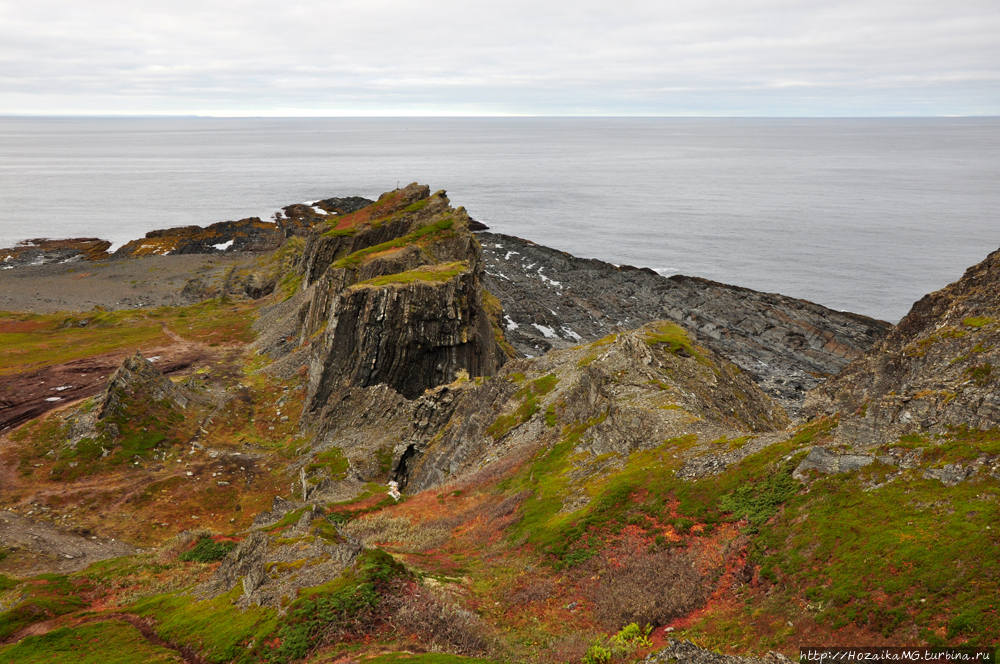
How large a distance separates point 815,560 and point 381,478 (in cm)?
3067

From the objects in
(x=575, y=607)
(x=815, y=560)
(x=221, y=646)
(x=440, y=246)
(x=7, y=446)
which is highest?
(x=440, y=246)

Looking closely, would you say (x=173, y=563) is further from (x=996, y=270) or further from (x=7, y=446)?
(x=996, y=270)

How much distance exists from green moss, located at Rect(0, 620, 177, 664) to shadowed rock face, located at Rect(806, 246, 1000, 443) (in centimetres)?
2333

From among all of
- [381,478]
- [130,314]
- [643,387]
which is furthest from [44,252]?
[643,387]

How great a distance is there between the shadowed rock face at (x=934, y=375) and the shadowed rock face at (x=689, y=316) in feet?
110

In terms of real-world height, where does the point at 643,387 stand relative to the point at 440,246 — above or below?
below

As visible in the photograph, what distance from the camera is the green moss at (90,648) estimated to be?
17786 mm

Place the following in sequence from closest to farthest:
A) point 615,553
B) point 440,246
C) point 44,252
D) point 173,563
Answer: point 615,553, point 173,563, point 440,246, point 44,252

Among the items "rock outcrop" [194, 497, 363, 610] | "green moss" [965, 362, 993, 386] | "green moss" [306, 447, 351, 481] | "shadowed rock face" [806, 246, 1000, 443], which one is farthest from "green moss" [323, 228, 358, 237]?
"green moss" [965, 362, 993, 386]

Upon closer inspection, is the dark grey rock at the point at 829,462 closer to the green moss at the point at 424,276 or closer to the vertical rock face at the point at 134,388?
the green moss at the point at 424,276

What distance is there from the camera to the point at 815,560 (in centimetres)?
1438

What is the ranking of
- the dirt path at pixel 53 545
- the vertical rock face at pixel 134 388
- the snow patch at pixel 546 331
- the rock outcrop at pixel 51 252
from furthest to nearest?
the rock outcrop at pixel 51 252 → the snow patch at pixel 546 331 → the vertical rock face at pixel 134 388 → the dirt path at pixel 53 545

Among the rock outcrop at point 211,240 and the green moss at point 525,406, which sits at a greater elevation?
the rock outcrop at point 211,240

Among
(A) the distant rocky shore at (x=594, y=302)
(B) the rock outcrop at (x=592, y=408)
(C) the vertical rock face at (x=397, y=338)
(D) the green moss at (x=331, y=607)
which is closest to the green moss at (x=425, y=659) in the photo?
(D) the green moss at (x=331, y=607)
